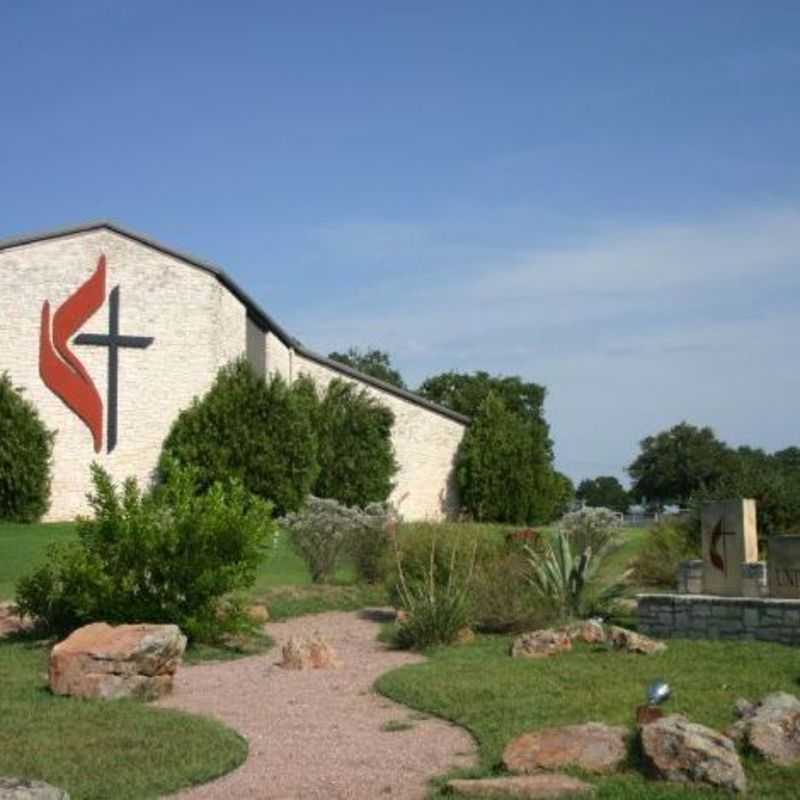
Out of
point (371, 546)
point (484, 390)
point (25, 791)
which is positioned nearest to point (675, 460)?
point (484, 390)

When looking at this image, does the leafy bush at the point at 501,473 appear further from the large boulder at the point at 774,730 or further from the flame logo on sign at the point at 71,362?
the large boulder at the point at 774,730

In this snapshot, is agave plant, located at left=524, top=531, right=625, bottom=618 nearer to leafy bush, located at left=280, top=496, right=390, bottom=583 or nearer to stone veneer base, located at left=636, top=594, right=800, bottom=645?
stone veneer base, located at left=636, top=594, right=800, bottom=645

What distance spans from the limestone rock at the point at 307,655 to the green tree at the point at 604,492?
9569 centimetres

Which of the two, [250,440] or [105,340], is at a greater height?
[105,340]

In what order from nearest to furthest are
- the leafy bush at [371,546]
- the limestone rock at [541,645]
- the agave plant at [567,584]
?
the limestone rock at [541,645] → the agave plant at [567,584] → the leafy bush at [371,546]

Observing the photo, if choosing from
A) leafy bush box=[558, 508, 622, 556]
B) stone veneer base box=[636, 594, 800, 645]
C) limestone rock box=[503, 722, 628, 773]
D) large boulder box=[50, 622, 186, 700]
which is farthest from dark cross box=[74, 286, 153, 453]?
limestone rock box=[503, 722, 628, 773]

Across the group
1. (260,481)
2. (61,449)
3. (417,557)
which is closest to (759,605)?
(417,557)

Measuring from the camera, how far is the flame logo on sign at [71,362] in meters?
31.2

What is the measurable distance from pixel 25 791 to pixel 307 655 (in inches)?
282

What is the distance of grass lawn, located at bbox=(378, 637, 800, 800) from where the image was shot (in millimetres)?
7293

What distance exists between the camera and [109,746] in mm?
8508

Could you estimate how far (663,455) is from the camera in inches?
3334

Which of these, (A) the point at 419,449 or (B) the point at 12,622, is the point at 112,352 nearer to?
(A) the point at 419,449

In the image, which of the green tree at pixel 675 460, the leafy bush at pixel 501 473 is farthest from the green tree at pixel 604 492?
the leafy bush at pixel 501 473
